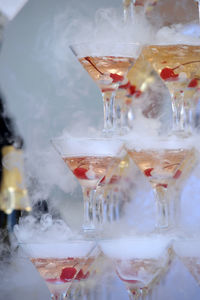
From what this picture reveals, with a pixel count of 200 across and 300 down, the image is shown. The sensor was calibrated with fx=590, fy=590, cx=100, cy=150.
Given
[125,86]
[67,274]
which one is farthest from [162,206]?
[125,86]

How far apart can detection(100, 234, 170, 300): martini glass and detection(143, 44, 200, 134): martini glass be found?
0.38 m

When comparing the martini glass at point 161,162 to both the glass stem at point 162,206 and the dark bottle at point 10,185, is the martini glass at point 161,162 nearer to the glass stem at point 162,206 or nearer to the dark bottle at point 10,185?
the glass stem at point 162,206

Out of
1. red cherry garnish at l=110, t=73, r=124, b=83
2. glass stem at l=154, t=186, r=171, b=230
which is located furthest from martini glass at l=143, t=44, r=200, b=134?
glass stem at l=154, t=186, r=171, b=230

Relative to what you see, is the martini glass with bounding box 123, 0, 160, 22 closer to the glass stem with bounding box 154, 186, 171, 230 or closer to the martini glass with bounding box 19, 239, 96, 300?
the glass stem with bounding box 154, 186, 171, 230

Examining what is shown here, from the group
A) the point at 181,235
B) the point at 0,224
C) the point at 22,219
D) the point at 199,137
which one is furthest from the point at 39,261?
the point at 0,224

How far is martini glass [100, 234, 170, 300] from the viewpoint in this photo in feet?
5.40

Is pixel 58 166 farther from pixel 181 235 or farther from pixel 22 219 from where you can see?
pixel 181 235

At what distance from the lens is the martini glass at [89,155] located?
68.9 inches

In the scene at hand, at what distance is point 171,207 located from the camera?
2232 millimetres

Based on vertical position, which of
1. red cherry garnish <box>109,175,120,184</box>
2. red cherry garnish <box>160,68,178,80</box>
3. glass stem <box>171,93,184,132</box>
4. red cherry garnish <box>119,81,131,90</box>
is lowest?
red cherry garnish <box>109,175,120,184</box>

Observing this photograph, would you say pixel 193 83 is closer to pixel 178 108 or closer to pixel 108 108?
pixel 178 108

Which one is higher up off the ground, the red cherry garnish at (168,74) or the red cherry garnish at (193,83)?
the red cherry garnish at (168,74)

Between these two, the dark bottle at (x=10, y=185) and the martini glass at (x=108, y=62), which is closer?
the martini glass at (x=108, y=62)

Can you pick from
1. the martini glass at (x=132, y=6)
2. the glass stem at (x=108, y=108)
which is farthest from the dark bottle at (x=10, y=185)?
the glass stem at (x=108, y=108)
